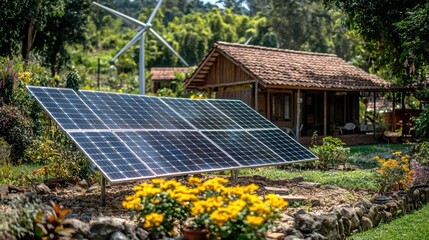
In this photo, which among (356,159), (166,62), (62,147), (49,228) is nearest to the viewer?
(49,228)

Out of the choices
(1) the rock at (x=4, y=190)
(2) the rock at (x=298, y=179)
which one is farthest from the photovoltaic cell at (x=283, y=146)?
(1) the rock at (x=4, y=190)

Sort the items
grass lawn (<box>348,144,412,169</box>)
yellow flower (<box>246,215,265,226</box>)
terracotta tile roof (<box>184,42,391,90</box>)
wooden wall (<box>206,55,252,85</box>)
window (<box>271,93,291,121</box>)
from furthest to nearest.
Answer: window (<box>271,93,291,121</box>), wooden wall (<box>206,55,252,85</box>), terracotta tile roof (<box>184,42,391,90</box>), grass lawn (<box>348,144,412,169</box>), yellow flower (<box>246,215,265,226</box>)

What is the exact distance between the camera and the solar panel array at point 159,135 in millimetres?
8820

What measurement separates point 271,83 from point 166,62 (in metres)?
41.7

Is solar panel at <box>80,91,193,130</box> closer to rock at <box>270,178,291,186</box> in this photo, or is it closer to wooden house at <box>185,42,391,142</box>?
rock at <box>270,178,291,186</box>

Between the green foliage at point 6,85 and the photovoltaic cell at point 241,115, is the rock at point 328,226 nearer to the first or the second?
the photovoltaic cell at point 241,115

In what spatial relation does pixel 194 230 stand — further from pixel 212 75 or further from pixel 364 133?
pixel 364 133

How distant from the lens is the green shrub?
16000 mm

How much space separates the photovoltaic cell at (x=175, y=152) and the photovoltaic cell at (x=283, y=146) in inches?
71.5

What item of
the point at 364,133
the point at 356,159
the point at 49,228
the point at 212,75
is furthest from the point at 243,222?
the point at 364,133

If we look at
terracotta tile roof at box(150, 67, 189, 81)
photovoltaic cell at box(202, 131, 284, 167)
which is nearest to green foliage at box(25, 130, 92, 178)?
photovoltaic cell at box(202, 131, 284, 167)

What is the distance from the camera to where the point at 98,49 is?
221ft

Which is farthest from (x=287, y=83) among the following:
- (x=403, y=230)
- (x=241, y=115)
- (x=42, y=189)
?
(x=403, y=230)

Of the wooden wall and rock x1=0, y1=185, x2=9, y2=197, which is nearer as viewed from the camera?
rock x1=0, y1=185, x2=9, y2=197
